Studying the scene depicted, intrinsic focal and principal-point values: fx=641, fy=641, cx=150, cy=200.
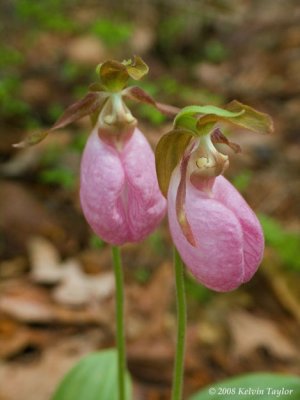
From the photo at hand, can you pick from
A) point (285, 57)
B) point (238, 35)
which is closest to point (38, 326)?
point (285, 57)

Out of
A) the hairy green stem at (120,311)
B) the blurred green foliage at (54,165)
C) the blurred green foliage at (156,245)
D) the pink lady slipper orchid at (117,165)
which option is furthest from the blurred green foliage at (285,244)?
the pink lady slipper orchid at (117,165)

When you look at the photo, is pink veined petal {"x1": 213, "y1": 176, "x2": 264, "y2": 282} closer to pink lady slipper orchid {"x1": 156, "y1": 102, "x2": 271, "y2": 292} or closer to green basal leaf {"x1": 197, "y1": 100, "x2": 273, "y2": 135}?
pink lady slipper orchid {"x1": 156, "y1": 102, "x2": 271, "y2": 292}

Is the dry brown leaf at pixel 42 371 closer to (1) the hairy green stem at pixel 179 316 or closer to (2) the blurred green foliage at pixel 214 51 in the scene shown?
(1) the hairy green stem at pixel 179 316

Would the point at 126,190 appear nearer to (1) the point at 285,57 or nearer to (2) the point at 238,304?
(2) the point at 238,304

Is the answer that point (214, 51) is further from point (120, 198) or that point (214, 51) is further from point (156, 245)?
point (120, 198)

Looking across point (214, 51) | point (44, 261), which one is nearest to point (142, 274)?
point (44, 261)
